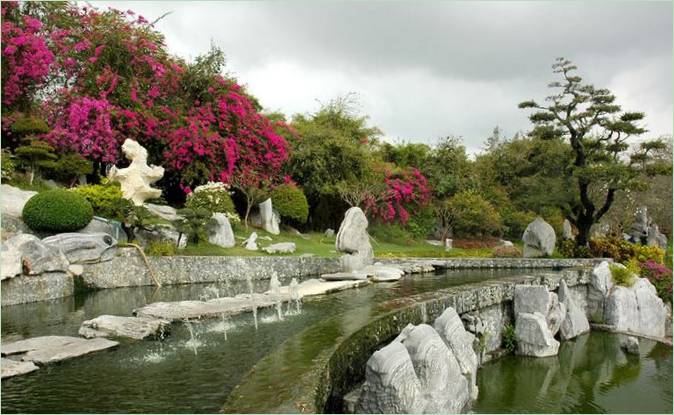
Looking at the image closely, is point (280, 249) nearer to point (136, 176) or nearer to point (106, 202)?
point (136, 176)

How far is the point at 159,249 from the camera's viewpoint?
1302 cm

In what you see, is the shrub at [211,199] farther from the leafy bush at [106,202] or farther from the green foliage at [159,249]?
the leafy bush at [106,202]

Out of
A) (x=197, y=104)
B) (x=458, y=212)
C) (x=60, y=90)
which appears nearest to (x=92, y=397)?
(x=60, y=90)

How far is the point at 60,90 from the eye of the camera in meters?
16.8

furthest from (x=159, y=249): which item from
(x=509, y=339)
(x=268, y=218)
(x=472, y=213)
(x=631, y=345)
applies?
(x=472, y=213)

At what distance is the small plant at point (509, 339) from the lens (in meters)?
9.65

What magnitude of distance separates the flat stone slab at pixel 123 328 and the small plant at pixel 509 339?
6.11 metres

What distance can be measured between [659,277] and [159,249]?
14.6m

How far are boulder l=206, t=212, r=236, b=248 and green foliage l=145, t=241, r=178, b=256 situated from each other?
2.11 metres

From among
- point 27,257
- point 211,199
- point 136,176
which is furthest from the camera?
point 211,199

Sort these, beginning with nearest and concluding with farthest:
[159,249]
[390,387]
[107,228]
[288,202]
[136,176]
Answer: [390,387] < [107,228] < [159,249] < [136,176] < [288,202]

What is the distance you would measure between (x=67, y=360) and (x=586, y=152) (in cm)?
1962

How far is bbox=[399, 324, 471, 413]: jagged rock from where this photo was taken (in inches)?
207

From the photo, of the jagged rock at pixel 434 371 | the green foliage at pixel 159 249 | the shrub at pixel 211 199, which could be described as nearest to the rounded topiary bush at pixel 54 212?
the green foliage at pixel 159 249
